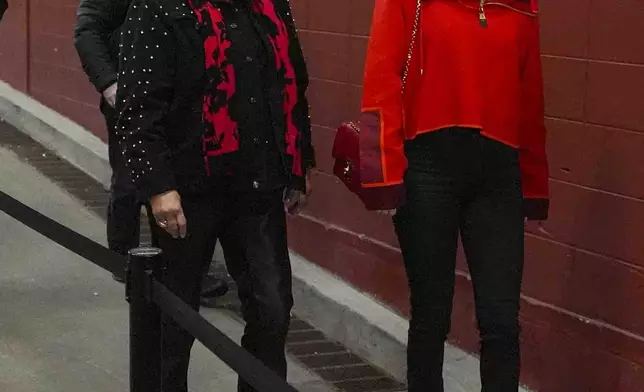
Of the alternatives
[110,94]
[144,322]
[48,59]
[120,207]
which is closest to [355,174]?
[144,322]

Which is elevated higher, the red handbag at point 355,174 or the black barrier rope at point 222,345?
the red handbag at point 355,174

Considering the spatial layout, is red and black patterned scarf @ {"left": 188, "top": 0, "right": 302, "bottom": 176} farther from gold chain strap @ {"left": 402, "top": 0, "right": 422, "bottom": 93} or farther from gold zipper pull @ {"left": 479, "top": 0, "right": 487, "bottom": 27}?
gold zipper pull @ {"left": 479, "top": 0, "right": 487, "bottom": 27}

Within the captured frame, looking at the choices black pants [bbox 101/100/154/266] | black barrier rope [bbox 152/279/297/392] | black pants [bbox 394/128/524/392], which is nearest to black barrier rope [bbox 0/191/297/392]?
black barrier rope [bbox 152/279/297/392]

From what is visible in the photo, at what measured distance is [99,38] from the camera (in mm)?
4633

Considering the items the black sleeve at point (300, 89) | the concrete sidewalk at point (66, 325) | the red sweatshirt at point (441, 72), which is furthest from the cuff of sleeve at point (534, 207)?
the concrete sidewalk at point (66, 325)

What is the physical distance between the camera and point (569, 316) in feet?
13.5

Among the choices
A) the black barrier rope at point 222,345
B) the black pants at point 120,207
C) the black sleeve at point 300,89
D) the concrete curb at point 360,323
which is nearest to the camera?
the black barrier rope at point 222,345

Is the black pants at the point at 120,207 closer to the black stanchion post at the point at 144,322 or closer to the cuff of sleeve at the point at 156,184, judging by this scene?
the cuff of sleeve at the point at 156,184

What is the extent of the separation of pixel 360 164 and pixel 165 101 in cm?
58

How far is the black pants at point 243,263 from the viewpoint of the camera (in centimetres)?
334

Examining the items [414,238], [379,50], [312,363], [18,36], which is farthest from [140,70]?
[18,36]

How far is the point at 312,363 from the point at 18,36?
510 centimetres

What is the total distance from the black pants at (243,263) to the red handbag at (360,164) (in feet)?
0.71

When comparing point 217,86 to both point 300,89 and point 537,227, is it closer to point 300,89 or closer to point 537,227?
point 300,89
